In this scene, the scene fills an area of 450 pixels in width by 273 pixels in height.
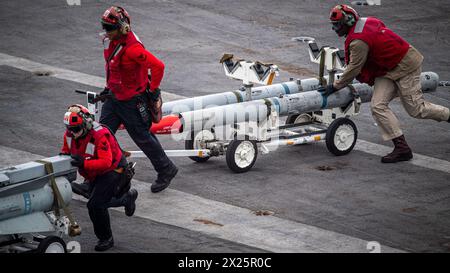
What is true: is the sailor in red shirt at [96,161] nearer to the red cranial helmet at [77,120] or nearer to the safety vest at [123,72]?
the red cranial helmet at [77,120]

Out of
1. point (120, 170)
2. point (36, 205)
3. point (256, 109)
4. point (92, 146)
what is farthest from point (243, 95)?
point (36, 205)

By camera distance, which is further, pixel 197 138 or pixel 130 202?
pixel 197 138

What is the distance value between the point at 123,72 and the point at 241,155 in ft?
6.35

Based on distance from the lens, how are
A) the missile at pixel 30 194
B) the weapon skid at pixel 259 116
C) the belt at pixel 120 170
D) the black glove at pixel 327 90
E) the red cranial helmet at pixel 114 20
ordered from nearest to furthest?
the missile at pixel 30 194 → the belt at pixel 120 170 → the red cranial helmet at pixel 114 20 → the weapon skid at pixel 259 116 → the black glove at pixel 327 90

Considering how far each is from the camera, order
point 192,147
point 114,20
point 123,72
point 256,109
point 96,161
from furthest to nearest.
→ point 192,147
point 256,109
point 123,72
point 114,20
point 96,161

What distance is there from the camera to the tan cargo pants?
41.1 feet

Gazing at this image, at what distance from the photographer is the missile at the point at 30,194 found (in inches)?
348

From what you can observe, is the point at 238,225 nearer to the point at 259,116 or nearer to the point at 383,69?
the point at 259,116

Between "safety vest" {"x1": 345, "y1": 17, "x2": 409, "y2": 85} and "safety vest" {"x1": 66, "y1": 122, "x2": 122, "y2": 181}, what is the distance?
13.8ft

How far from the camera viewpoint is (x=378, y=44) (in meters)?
12.3

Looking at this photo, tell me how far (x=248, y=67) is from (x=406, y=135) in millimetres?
2968

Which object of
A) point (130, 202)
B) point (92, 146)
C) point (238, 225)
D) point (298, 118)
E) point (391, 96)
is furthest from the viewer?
point (298, 118)

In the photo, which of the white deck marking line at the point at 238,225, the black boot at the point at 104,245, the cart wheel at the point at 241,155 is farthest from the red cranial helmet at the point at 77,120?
the cart wheel at the point at 241,155
